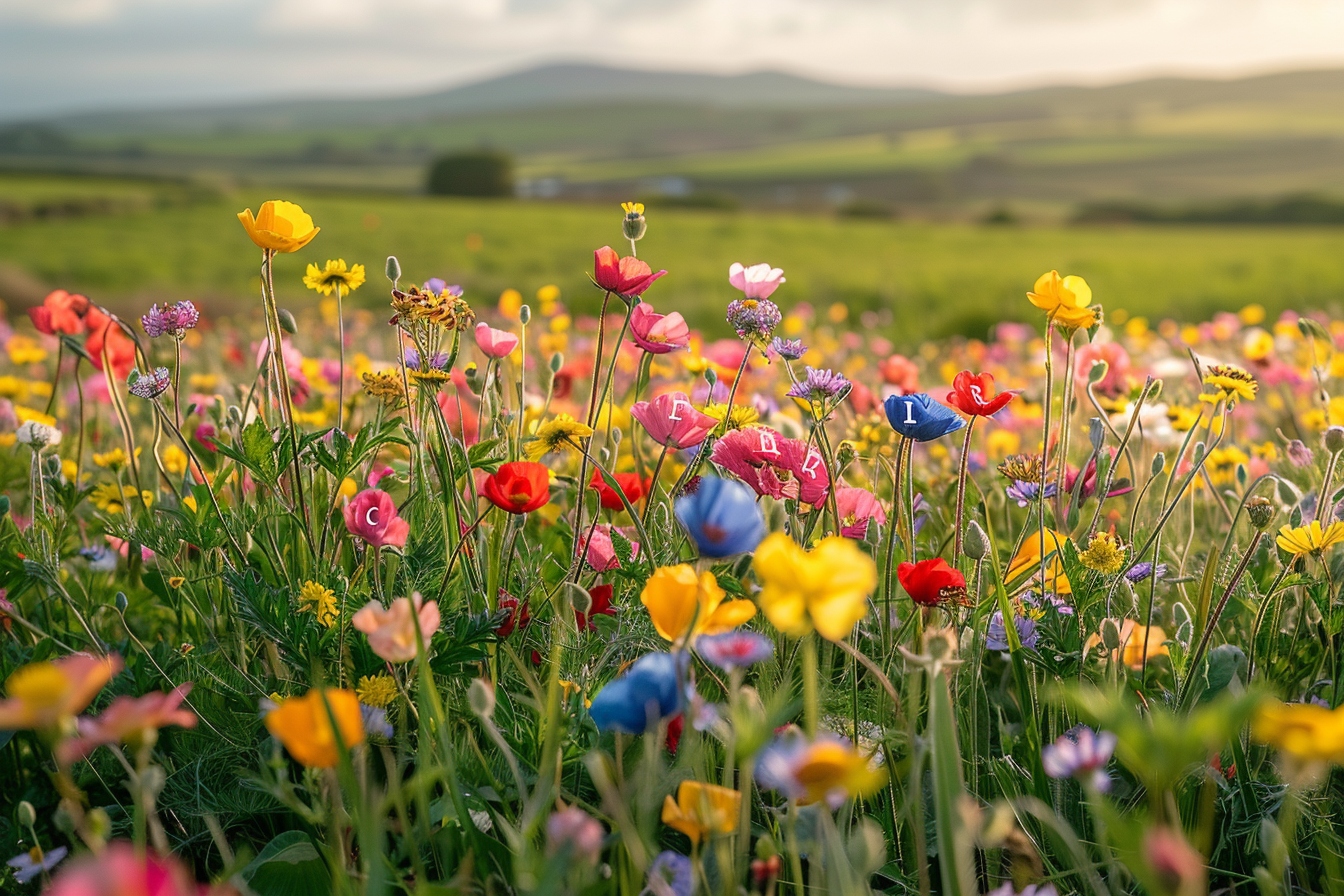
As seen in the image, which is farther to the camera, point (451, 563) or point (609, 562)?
point (609, 562)

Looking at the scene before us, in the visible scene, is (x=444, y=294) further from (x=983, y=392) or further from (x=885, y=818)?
(x=885, y=818)

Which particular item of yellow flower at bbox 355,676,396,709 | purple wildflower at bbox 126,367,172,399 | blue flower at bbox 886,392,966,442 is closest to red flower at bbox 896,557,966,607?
blue flower at bbox 886,392,966,442

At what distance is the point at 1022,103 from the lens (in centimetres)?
7831

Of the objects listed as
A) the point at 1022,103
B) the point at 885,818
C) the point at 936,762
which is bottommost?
the point at 885,818

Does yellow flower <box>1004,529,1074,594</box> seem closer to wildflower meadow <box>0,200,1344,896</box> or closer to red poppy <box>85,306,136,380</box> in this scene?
wildflower meadow <box>0,200,1344,896</box>

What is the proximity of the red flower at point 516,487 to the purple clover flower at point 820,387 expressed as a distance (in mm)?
375

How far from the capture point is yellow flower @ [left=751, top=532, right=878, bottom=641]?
2.38 ft

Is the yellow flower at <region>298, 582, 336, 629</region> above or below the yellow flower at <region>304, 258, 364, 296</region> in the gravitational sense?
below

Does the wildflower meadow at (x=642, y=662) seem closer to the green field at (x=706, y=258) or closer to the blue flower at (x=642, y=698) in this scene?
the blue flower at (x=642, y=698)

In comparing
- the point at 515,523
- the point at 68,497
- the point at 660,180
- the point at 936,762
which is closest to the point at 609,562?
the point at 515,523

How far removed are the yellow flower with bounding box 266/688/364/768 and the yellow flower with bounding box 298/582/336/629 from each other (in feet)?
1.47

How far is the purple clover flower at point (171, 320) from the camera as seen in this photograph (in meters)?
1.38

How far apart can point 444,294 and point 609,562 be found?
1.39 ft

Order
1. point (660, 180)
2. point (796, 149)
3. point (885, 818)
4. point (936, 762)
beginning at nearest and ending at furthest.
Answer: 1. point (936, 762)
2. point (885, 818)
3. point (660, 180)
4. point (796, 149)
